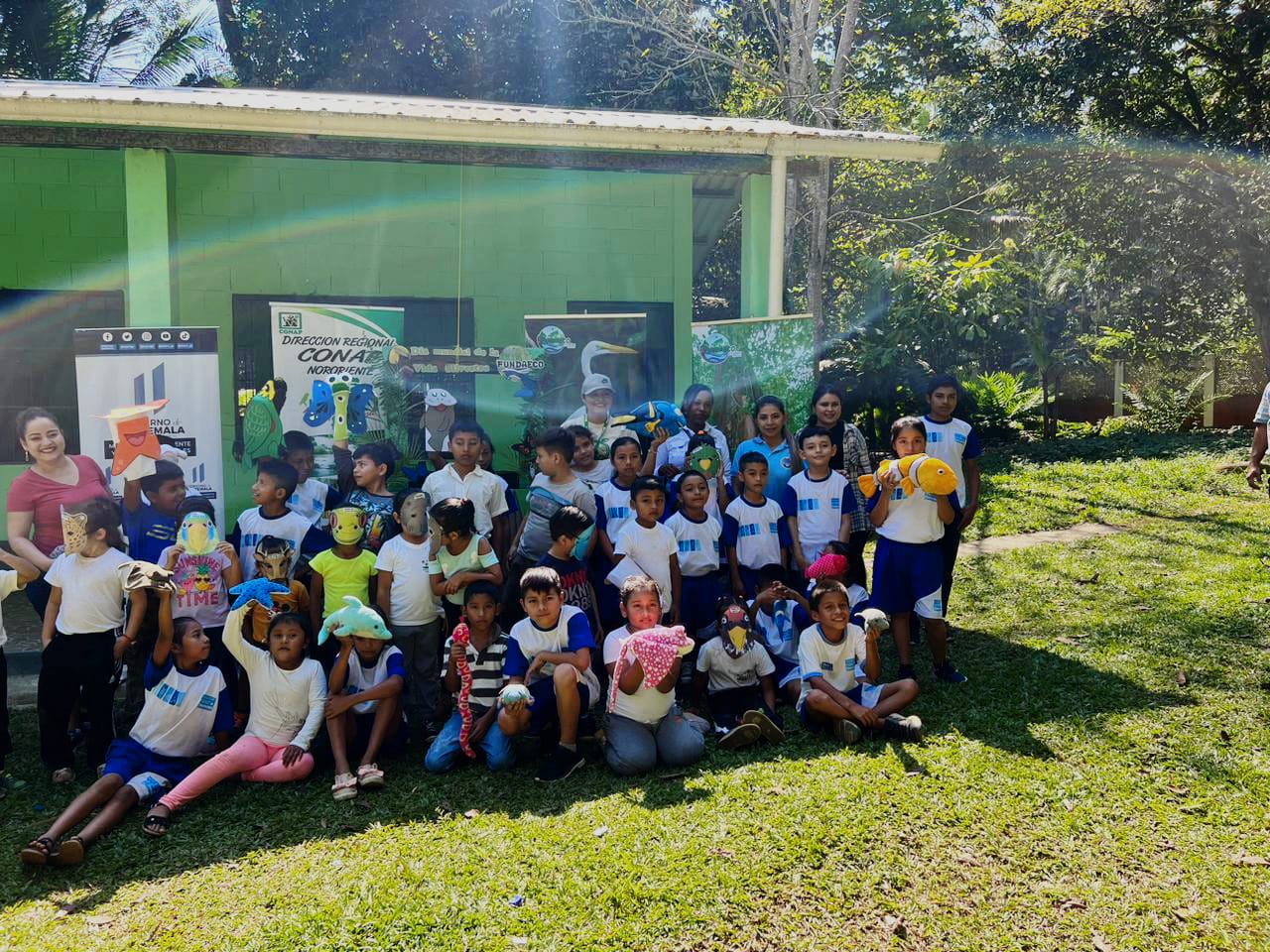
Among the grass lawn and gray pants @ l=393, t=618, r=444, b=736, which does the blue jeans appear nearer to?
the grass lawn

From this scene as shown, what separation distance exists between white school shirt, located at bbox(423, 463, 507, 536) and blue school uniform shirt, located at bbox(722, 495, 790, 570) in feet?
4.08

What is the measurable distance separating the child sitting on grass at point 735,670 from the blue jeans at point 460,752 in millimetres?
1005

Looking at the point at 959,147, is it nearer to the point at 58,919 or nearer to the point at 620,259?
the point at 620,259

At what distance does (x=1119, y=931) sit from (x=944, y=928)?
20.1 inches

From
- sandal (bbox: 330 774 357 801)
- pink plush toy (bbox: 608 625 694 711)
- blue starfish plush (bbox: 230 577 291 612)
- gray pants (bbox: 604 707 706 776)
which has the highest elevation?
blue starfish plush (bbox: 230 577 291 612)

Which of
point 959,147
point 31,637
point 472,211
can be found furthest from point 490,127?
point 959,147

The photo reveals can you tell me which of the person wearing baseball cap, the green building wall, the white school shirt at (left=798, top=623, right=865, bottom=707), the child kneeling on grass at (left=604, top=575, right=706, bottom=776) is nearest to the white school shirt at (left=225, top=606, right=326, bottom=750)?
the child kneeling on grass at (left=604, top=575, right=706, bottom=776)

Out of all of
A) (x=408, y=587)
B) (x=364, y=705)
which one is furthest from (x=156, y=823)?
(x=408, y=587)

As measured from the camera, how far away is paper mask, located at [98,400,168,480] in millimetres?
5645

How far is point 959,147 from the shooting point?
50.0ft

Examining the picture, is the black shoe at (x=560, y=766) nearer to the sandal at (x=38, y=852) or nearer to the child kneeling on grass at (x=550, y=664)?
the child kneeling on grass at (x=550, y=664)

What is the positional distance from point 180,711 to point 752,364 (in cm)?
421

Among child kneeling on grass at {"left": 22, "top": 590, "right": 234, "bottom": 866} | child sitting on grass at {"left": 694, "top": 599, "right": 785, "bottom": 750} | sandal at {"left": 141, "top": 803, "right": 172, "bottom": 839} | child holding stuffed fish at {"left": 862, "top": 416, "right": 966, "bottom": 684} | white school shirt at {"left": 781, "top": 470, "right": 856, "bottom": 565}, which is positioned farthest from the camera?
white school shirt at {"left": 781, "top": 470, "right": 856, "bottom": 565}

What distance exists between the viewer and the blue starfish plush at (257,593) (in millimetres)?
4613
